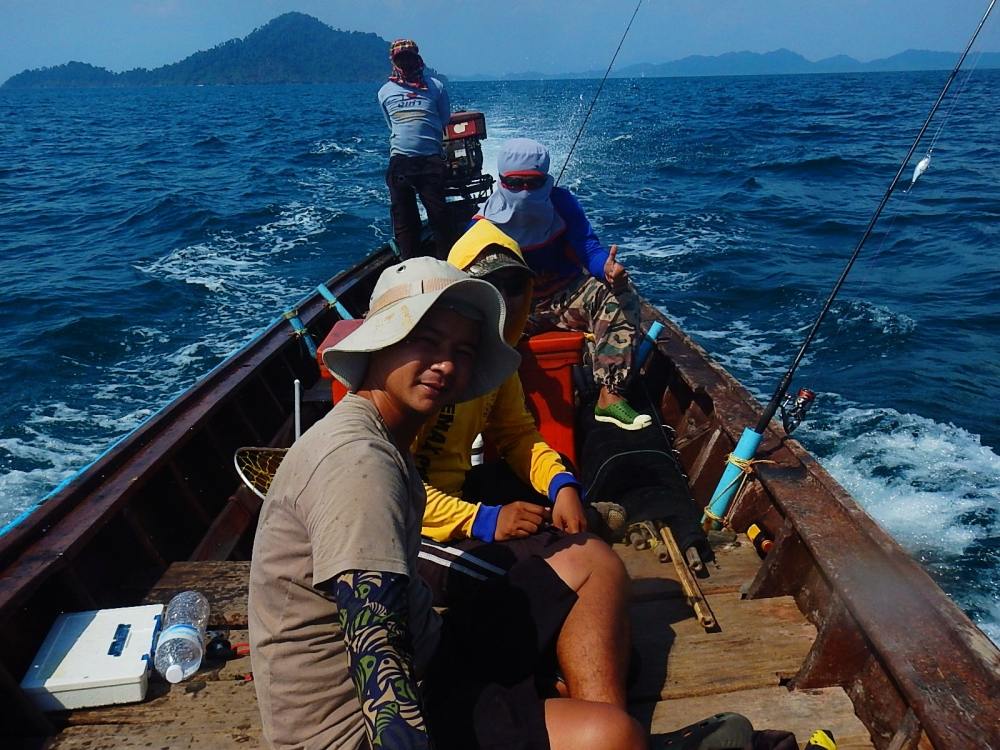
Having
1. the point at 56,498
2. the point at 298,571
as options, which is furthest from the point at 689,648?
the point at 56,498

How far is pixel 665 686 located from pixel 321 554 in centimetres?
157

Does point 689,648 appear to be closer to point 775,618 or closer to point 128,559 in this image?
point 775,618

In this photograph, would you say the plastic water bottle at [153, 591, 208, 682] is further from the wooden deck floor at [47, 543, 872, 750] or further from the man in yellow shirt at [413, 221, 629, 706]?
the man in yellow shirt at [413, 221, 629, 706]

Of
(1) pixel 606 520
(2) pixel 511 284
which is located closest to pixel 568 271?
(2) pixel 511 284

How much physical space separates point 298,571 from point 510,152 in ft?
10.6

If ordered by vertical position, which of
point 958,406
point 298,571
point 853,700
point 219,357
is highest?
point 298,571

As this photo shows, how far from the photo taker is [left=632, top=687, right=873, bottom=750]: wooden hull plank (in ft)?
6.99

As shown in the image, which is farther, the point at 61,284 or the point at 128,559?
the point at 61,284

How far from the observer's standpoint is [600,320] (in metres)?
4.16

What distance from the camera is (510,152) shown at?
4.05 metres

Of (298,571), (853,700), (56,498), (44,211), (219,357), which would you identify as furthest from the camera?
(44,211)

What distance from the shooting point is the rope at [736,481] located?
10.5 ft

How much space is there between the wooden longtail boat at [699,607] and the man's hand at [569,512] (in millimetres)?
509

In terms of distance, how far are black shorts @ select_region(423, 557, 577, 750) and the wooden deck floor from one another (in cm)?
53
